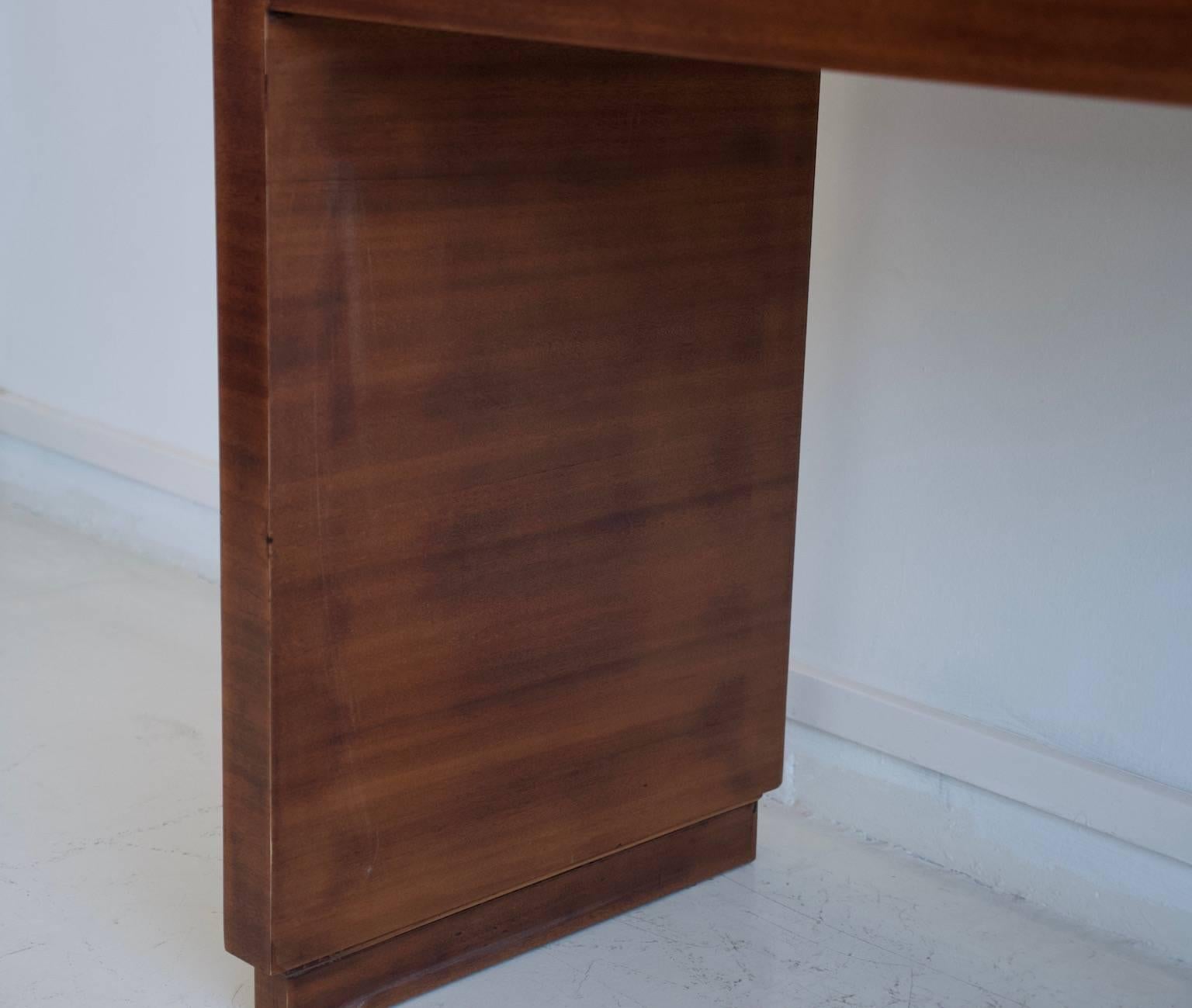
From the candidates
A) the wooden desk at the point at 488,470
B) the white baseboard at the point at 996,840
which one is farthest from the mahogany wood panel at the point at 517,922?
the white baseboard at the point at 996,840

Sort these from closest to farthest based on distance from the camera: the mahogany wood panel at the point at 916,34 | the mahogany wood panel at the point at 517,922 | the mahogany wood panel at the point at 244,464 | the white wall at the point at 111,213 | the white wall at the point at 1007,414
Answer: the mahogany wood panel at the point at 916,34, the mahogany wood panel at the point at 244,464, the mahogany wood panel at the point at 517,922, the white wall at the point at 1007,414, the white wall at the point at 111,213

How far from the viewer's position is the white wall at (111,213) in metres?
1.87

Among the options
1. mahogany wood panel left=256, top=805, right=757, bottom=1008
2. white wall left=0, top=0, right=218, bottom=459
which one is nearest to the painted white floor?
mahogany wood panel left=256, top=805, right=757, bottom=1008

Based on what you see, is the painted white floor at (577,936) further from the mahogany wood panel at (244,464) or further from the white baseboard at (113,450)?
the white baseboard at (113,450)

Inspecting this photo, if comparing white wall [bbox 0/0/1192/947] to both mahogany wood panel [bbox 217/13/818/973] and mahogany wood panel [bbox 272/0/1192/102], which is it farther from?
mahogany wood panel [bbox 272/0/1192/102]

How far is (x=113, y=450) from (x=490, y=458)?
1154 mm

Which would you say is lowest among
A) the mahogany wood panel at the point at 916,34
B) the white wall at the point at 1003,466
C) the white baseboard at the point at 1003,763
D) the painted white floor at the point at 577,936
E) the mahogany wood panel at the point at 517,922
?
the painted white floor at the point at 577,936

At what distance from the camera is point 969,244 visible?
1.21 meters

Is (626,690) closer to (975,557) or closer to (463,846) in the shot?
(463,846)

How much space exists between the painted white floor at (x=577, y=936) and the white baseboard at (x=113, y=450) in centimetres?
47

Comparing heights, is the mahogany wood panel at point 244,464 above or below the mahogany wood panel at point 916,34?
below

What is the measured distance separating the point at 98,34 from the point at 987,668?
136 cm

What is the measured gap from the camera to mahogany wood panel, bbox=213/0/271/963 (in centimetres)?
83

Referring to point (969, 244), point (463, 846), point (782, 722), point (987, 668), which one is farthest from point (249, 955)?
point (969, 244)
